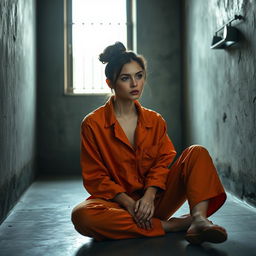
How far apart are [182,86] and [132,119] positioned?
305cm

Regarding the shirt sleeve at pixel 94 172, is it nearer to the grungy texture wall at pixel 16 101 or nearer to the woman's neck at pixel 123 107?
the woman's neck at pixel 123 107

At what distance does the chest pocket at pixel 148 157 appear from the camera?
2.10 metres

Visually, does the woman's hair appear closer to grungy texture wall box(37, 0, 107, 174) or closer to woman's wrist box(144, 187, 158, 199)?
woman's wrist box(144, 187, 158, 199)

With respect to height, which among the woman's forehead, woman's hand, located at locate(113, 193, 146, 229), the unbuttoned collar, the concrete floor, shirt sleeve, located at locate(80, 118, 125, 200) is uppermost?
the woman's forehead

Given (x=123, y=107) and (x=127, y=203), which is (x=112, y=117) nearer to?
(x=123, y=107)

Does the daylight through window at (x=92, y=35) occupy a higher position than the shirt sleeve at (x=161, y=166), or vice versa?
the daylight through window at (x=92, y=35)

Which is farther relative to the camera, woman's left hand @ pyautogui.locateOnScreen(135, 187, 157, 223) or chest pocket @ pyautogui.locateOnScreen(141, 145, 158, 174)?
chest pocket @ pyautogui.locateOnScreen(141, 145, 158, 174)

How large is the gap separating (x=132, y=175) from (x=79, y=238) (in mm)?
402

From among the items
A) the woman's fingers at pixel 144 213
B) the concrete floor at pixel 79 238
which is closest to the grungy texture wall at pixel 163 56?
the concrete floor at pixel 79 238

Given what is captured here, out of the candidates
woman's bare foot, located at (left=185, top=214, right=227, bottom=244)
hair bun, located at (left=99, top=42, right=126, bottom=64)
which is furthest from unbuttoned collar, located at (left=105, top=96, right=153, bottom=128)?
woman's bare foot, located at (left=185, top=214, right=227, bottom=244)

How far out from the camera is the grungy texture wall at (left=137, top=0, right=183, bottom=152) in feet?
16.7

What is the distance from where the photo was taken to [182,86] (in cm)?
513

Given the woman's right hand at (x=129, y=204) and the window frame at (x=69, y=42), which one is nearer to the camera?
the woman's right hand at (x=129, y=204)

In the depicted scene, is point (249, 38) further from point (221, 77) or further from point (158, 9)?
point (158, 9)
